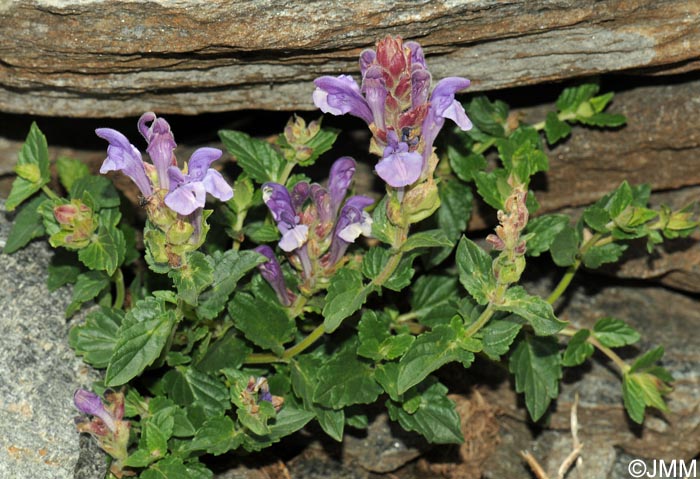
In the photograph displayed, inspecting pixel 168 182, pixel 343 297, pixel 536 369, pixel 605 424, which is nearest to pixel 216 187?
pixel 168 182

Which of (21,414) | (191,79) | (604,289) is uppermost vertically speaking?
(191,79)

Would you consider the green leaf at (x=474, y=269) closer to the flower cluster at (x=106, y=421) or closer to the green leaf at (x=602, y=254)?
the green leaf at (x=602, y=254)

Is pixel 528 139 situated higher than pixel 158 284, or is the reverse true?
pixel 528 139

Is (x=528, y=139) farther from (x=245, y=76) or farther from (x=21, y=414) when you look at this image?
(x=21, y=414)

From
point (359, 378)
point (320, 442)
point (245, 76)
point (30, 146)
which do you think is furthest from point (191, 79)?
point (320, 442)

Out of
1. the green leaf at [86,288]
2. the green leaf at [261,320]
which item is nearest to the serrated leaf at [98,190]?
the green leaf at [86,288]

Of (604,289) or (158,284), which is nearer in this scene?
(158,284)
